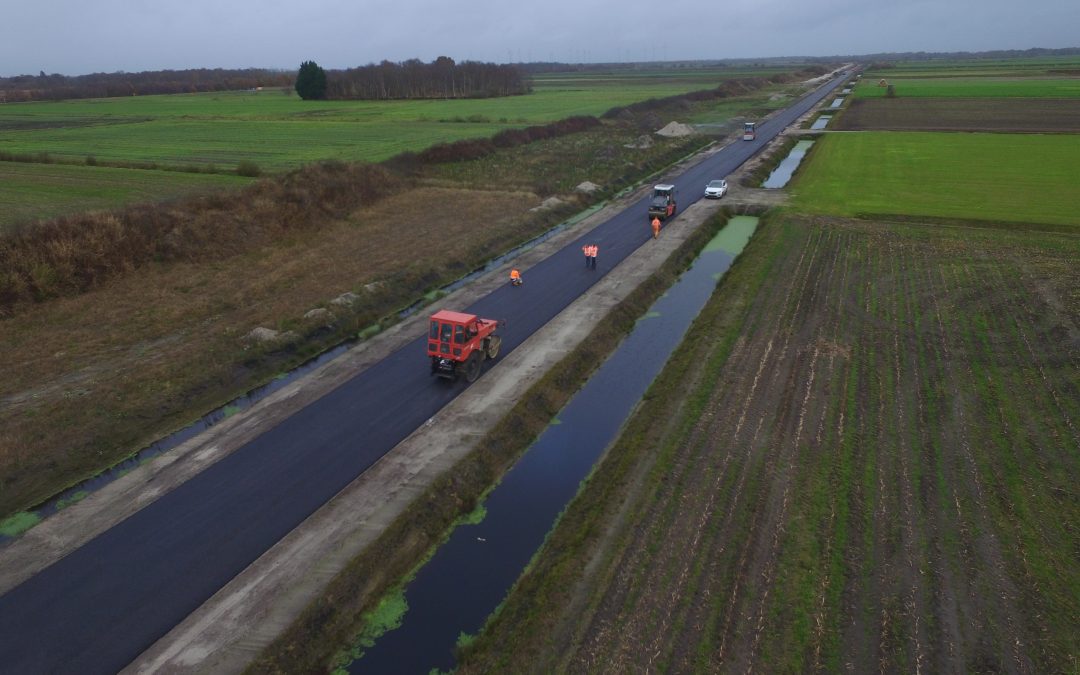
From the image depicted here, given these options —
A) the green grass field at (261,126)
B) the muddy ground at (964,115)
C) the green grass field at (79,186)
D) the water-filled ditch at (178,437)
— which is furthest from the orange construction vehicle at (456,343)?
the muddy ground at (964,115)

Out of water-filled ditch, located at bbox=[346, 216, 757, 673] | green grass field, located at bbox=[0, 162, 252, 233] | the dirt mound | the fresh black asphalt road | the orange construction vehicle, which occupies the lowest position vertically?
water-filled ditch, located at bbox=[346, 216, 757, 673]

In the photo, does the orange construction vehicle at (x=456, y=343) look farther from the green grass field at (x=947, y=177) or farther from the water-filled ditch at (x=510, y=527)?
the green grass field at (x=947, y=177)

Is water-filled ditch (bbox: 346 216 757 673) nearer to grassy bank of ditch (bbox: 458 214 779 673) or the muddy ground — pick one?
grassy bank of ditch (bbox: 458 214 779 673)

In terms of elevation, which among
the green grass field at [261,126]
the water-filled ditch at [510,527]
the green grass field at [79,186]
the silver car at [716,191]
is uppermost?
the green grass field at [261,126]

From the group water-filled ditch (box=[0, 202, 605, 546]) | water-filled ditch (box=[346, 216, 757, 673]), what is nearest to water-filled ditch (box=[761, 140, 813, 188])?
water-filled ditch (box=[346, 216, 757, 673])

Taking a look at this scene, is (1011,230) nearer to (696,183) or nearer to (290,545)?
(696,183)

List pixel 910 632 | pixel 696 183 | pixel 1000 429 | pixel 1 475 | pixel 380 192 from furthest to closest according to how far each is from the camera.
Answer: pixel 696 183, pixel 380 192, pixel 1000 429, pixel 1 475, pixel 910 632

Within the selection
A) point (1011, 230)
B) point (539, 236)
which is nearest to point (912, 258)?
point (1011, 230)
